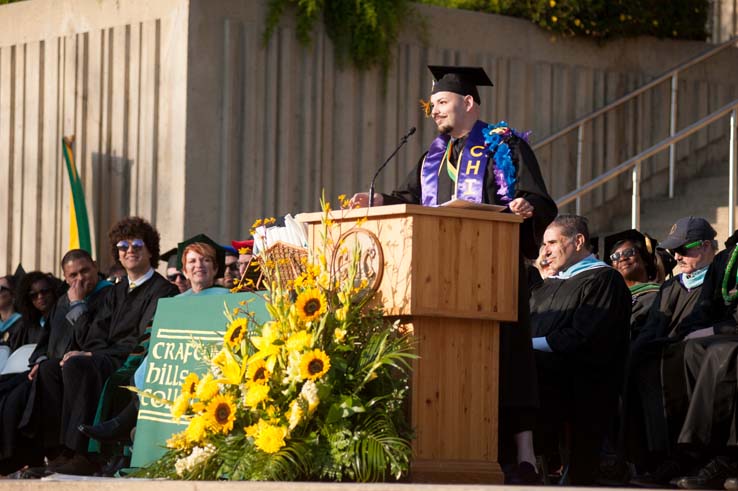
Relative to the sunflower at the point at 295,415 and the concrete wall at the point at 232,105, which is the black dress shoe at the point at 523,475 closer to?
the sunflower at the point at 295,415

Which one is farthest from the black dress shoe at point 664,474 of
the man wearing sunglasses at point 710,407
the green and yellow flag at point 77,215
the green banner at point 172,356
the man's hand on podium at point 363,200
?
the green and yellow flag at point 77,215

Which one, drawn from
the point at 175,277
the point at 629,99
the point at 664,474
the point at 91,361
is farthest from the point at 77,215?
the point at 664,474

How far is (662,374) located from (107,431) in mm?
3027

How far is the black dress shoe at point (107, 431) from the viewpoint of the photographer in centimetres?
783

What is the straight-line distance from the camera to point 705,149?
1264 centimetres

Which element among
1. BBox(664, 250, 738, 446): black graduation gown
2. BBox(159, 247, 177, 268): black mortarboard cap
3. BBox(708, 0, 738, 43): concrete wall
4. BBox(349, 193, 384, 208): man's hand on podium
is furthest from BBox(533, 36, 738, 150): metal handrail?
BBox(349, 193, 384, 208): man's hand on podium

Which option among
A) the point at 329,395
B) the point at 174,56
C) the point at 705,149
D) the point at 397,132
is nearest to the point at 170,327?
the point at 329,395

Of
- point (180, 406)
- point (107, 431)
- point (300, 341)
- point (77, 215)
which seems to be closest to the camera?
point (300, 341)

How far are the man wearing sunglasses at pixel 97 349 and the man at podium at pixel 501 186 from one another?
2.75 metres

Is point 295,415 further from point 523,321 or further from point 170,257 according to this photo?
point 170,257

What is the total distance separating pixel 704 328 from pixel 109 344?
3.69 m

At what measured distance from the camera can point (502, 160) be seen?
20.2ft

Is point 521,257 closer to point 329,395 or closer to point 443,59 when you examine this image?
point 329,395

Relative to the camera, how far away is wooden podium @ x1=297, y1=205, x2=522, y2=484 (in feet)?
17.7
